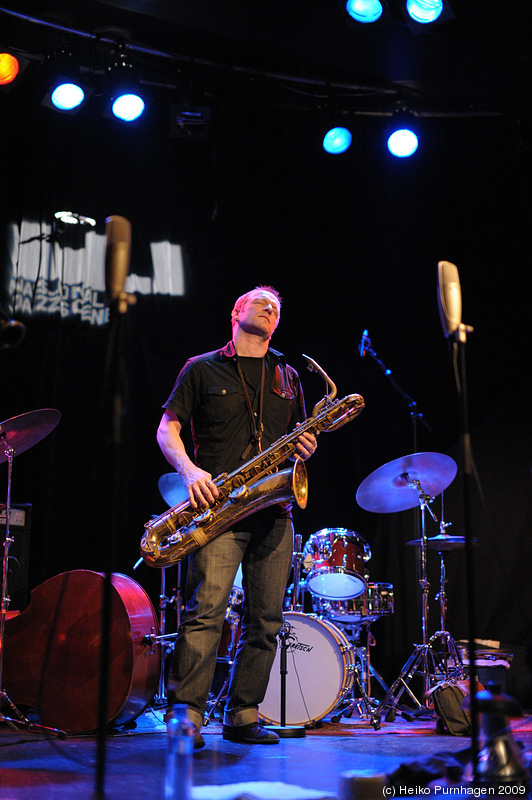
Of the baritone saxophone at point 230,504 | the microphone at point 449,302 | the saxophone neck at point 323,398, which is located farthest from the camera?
the saxophone neck at point 323,398

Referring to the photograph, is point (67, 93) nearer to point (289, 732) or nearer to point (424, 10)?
point (424, 10)

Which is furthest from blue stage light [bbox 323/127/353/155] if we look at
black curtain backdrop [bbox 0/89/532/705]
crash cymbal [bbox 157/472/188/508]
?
crash cymbal [bbox 157/472/188/508]

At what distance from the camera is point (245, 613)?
14.6 feet

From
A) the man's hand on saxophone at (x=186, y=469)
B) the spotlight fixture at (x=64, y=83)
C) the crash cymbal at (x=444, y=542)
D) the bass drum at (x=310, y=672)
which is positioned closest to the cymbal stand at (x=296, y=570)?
the bass drum at (x=310, y=672)

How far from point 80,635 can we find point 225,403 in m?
1.71

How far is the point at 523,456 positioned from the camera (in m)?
7.09

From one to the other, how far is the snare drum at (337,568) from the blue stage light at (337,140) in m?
3.59

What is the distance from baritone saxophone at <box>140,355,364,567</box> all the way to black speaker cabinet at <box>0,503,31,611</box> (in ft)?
4.68

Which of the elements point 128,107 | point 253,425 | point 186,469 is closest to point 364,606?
point 253,425

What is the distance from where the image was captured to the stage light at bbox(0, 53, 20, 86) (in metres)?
6.29

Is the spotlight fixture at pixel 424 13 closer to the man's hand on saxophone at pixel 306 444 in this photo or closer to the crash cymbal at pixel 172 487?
the man's hand on saxophone at pixel 306 444

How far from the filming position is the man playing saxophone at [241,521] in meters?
4.12

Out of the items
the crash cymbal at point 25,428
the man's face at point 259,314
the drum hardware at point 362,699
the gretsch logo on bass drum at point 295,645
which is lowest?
the drum hardware at point 362,699

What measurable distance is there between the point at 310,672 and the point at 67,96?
16.5 feet
